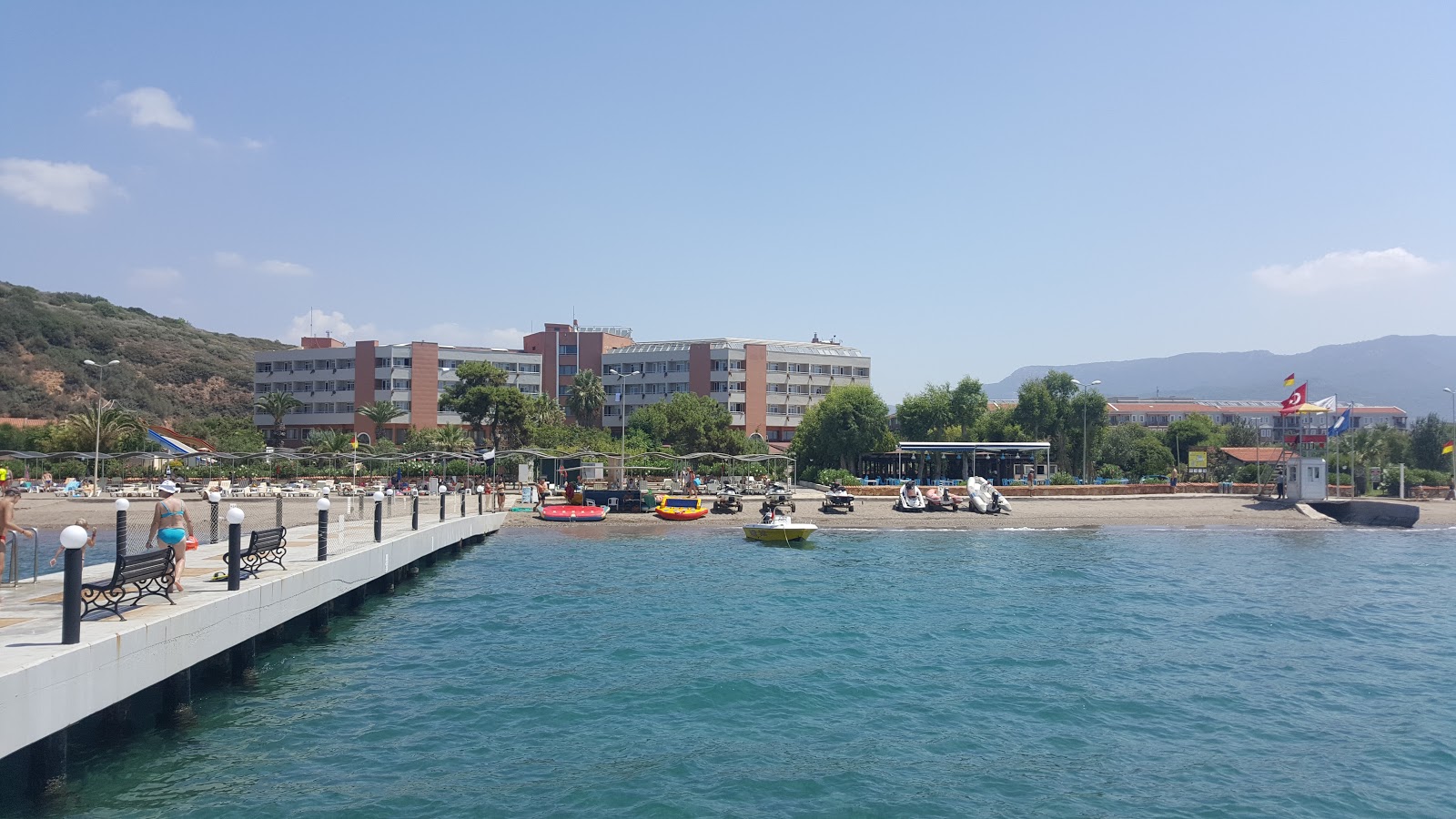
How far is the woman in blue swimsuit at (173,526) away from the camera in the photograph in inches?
546

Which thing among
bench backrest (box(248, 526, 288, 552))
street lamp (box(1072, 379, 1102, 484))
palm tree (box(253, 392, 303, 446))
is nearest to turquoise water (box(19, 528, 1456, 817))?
bench backrest (box(248, 526, 288, 552))

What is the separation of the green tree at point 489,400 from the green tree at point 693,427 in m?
12.8

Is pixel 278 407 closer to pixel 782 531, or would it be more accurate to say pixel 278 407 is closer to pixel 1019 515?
pixel 782 531

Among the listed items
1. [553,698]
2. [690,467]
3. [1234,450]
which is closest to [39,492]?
[690,467]

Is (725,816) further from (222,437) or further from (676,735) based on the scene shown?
(222,437)

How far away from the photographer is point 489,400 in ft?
237

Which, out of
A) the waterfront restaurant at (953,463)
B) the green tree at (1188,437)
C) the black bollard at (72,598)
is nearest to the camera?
the black bollard at (72,598)

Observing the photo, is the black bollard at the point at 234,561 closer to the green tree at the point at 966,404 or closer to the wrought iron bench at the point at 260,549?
the wrought iron bench at the point at 260,549

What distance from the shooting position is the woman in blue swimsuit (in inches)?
546

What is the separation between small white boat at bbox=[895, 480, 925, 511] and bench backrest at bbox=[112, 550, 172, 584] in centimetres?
4453

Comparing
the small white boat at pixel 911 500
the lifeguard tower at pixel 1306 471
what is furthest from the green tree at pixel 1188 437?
the small white boat at pixel 911 500

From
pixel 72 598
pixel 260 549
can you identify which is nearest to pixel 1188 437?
pixel 260 549

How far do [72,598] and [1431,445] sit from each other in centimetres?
9119

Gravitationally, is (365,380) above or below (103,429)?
above
